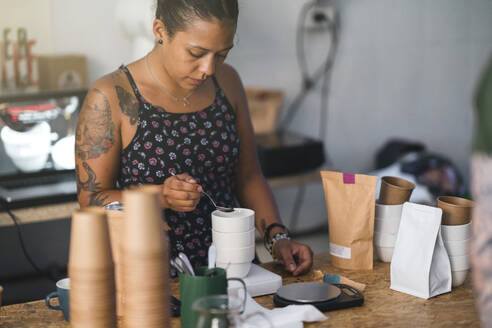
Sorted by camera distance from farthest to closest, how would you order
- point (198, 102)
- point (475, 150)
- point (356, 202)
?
point (198, 102) < point (356, 202) < point (475, 150)

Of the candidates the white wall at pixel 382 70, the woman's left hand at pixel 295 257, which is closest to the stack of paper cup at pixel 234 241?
the woman's left hand at pixel 295 257

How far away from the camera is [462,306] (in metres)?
1.51

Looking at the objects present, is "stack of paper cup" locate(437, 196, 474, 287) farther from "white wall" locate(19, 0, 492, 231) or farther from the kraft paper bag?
"white wall" locate(19, 0, 492, 231)

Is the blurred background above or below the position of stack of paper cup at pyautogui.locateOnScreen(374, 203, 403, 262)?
above

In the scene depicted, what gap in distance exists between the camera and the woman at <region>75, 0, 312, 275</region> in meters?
1.76

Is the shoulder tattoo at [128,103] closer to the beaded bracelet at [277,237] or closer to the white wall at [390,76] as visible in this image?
the beaded bracelet at [277,237]

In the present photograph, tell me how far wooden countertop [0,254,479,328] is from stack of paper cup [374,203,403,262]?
0.15 metres

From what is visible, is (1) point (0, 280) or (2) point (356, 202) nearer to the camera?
(2) point (356, 202)

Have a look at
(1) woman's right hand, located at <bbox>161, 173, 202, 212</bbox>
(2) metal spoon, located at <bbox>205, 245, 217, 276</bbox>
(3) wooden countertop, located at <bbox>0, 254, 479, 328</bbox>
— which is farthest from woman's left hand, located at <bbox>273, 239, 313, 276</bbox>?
(2) metal spoon, located at <bbox>205, 245, 217, 276</bbox>

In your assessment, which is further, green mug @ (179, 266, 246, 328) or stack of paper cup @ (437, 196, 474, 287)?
stack of paper cup @ (437, 196, 474, 287)

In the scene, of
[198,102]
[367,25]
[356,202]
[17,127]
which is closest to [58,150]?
[17,127]

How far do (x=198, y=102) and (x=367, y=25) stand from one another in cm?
228

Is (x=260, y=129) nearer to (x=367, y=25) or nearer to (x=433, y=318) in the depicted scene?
(x=367, y=25)

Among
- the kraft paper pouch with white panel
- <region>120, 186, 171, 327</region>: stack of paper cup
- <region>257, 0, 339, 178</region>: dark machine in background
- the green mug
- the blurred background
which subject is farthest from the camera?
the blurred background
